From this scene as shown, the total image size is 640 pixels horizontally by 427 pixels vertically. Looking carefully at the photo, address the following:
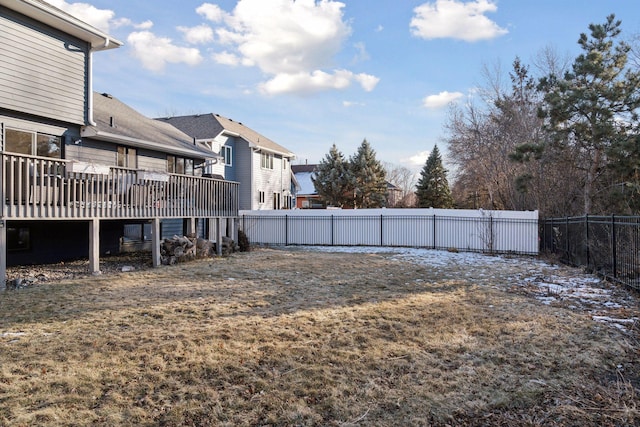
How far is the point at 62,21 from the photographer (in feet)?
31.1

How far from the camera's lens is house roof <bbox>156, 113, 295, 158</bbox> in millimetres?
22297

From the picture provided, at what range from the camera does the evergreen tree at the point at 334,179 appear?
94.3 feet

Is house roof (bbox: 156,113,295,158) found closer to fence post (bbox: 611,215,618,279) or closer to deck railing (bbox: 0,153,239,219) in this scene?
deck railing (bbox: 0,153,239,219)

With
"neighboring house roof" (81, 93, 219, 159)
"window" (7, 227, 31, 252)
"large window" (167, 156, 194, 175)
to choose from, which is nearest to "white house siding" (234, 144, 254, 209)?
"neighboring house roof" (81, 93, 219, 159)

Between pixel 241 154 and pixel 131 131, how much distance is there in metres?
11.6

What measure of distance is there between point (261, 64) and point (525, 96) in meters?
13.3

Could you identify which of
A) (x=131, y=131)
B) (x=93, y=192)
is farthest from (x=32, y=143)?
(x=131, y=131)

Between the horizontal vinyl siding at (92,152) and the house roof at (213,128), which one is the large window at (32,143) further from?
the house roof at (213,128)

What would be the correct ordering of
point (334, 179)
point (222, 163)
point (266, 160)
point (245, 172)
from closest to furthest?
1. point (222, 163)
2. point (245, 172)
3. point (266, 160)
4. point (334, 179)

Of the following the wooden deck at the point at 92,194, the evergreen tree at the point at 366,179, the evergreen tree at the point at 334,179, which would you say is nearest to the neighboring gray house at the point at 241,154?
the evergreen tree at the point at 334,179

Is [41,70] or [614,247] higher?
[41,70]

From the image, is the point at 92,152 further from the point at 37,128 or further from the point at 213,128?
the point at 213,128

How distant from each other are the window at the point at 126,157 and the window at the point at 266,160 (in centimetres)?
1249

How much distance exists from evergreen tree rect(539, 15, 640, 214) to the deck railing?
1194 cm
